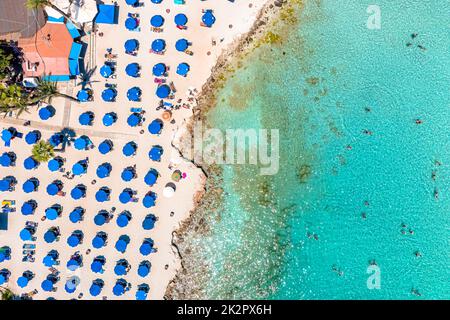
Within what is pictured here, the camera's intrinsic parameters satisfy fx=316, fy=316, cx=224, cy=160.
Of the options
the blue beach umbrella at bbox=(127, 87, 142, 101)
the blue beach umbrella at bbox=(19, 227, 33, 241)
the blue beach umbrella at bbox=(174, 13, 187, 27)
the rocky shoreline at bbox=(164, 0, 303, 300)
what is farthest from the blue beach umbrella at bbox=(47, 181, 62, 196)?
the blue beach umbrella at bbox=(174, 13, 187, 27)

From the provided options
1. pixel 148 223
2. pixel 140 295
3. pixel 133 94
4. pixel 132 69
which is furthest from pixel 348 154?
pixel 140 295

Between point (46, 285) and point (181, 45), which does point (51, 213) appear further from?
point (181, 45)

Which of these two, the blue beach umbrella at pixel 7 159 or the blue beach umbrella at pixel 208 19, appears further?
the blue beach umbrella at pixel 7 159

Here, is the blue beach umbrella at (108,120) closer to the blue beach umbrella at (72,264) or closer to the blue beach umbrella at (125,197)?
the blue beach umbrella at (125,197)

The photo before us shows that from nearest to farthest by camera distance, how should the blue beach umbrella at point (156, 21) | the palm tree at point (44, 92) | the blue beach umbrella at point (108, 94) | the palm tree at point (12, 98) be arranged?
the palm tree at point (12, 98), the palm tree at point (44, 92), the blue beach umbrella at point (156, 21), the blue beach umbrella at point (108, 94)

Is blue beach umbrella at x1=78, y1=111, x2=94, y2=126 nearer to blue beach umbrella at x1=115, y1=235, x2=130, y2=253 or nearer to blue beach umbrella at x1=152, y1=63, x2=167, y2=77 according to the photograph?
blue beach umbrella at x1=152, y1=63, x2=167, y2=77

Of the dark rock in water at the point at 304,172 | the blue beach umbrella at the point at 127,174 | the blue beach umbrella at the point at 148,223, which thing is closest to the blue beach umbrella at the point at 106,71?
the blue beach umbrella at the point at 127,174

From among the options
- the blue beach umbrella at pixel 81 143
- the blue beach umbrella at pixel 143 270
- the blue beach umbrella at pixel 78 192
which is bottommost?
the blue beach umbrella at pixel 143 270
